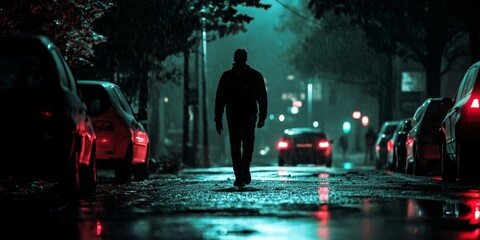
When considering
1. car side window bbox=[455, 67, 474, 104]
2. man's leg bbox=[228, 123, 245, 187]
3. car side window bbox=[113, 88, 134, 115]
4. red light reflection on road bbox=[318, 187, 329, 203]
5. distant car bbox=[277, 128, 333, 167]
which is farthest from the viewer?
distant car bbox=[277, 128, 333, 167]

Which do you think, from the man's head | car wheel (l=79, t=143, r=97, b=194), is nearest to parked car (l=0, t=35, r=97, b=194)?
car wheel (l=79, t=143, r=97, b=194)

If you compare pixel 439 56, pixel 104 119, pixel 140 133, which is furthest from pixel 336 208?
pixel 439 56

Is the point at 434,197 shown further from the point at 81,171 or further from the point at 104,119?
the point at 104,119

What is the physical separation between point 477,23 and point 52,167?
62.7 ft

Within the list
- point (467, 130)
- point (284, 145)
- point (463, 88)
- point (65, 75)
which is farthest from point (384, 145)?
point (65, 75)

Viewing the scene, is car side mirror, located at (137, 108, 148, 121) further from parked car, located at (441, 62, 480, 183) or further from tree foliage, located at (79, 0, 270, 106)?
tree foliage, located at (79, 0, 270, 106)

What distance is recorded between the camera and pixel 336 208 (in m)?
11.0

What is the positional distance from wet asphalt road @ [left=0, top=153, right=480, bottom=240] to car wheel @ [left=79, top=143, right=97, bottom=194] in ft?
0.81

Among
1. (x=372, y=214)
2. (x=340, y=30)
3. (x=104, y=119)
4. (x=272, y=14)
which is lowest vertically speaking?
(x=372, y=214)

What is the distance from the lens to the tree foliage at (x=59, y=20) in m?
17.9

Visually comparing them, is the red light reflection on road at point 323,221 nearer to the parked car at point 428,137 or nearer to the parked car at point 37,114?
the parked car at point 37,114

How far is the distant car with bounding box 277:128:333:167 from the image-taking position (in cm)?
3950

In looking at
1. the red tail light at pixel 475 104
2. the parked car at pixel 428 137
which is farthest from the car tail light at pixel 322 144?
the red tail light at pixel 475 104

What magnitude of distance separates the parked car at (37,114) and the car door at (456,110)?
23.4 ft
